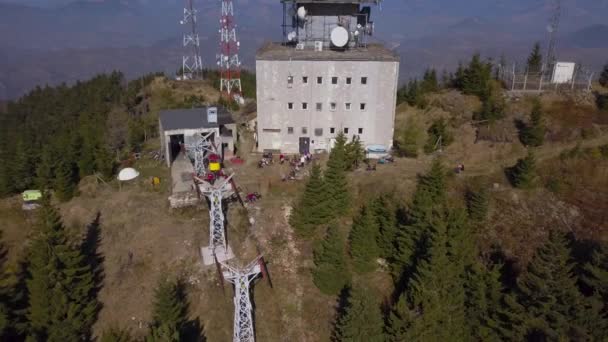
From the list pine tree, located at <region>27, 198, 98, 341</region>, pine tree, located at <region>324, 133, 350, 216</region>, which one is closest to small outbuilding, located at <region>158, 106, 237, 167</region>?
pine tree, located at <region>324, 133, 350, 216</region>

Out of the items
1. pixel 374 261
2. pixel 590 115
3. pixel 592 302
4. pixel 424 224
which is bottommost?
pixel 374 261

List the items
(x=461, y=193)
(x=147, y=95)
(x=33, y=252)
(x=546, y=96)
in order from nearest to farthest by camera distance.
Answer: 1. (x=33, y=252)
2. (x=461, y=193)
3. (x=546, y=96)
4. (x=147, y=95)

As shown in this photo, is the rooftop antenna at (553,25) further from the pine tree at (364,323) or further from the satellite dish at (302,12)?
the pine tree at (364,323)

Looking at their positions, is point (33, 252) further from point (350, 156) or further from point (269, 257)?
point (350, 156)

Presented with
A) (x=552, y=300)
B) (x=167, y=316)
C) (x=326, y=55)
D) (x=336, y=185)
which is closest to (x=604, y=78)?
(x=326, y=55)

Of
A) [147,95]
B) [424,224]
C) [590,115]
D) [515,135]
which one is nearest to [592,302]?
[424,224]

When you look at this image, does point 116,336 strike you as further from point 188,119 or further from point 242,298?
point 188,119

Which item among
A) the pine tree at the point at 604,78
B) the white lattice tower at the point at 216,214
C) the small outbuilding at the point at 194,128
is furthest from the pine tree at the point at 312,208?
the pine tree at the point at 604,78
